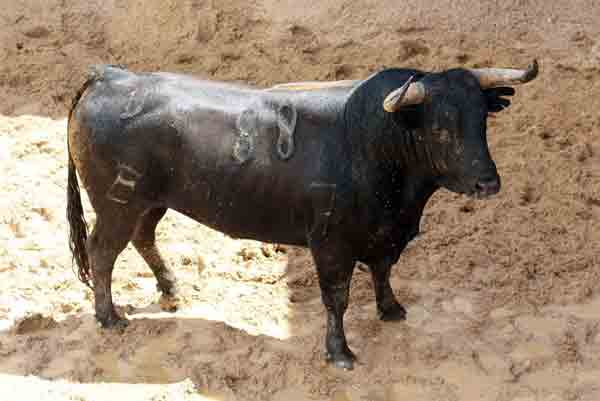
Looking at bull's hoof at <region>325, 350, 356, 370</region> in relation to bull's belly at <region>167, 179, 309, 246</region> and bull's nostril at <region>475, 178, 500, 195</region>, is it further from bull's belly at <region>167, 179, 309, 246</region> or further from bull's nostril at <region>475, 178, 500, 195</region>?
bull's nostril at <region>475, 178, 500, 195</region>

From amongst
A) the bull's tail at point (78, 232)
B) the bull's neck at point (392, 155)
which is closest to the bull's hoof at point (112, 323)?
the bull's tail at point (78, 232)

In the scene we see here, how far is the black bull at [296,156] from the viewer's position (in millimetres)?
5027

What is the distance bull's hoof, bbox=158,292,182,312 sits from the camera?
6188 millimetres

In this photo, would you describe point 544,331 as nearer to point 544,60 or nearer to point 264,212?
point 264,212

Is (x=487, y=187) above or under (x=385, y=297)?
above

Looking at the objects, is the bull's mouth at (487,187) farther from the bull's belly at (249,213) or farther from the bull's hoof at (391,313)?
the bull's hoof at (391,313)

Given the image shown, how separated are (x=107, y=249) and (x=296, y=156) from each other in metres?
1.33

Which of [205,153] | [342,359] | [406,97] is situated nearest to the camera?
[406,97]

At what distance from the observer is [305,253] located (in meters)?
6.77

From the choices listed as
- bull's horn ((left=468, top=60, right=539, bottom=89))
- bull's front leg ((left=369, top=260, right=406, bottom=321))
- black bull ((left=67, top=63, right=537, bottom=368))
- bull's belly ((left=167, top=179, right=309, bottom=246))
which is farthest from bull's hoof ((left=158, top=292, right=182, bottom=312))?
bull's horn ((left=468, top=60, right=539, bottom=89))

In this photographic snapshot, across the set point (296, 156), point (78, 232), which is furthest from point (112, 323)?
point (296, 156)

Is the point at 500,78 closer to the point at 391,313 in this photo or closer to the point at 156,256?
the point at 391,313

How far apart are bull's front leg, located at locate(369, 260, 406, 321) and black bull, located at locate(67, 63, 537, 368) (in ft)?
0.62

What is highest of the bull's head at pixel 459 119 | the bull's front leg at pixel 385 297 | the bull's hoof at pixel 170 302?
the bull's head at pixel 459 119
